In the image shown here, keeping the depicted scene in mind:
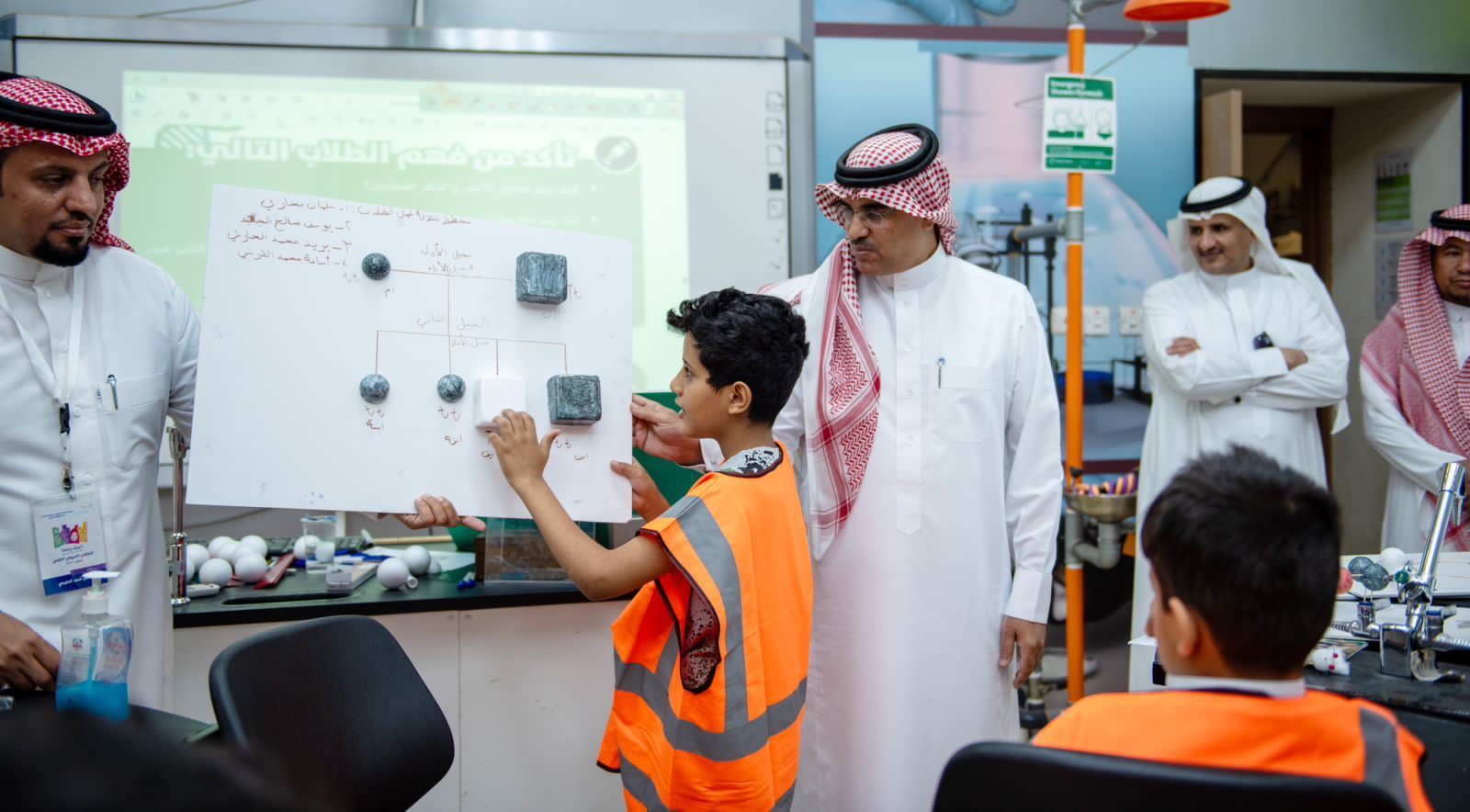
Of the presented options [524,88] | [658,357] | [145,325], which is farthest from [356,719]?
[524,88]

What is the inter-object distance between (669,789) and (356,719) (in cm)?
49

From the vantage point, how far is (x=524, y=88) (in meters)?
3.81

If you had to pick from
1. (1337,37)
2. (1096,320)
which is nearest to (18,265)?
(1096,320)

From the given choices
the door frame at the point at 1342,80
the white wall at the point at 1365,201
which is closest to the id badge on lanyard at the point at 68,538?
the door frame at the point at 1342,80

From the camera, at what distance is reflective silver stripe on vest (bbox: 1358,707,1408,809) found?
1027mm

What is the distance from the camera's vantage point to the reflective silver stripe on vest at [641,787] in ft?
5.62

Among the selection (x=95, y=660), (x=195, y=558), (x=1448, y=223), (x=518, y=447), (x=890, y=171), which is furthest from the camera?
(x=1448, y=223)

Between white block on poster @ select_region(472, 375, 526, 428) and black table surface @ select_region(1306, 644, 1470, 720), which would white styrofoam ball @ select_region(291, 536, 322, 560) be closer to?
white block on poster @ select_region(472, 375, 526, 428)

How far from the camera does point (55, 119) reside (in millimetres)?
1804

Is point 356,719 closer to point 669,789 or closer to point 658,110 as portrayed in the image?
point 669,789

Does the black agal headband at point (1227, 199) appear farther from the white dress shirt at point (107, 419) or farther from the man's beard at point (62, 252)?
the man's beard at point (62, 252)

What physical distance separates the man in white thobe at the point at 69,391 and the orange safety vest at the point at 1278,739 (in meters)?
1.66

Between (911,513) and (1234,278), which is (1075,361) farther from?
(911,513)

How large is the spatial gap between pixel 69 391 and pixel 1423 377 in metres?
3.79
